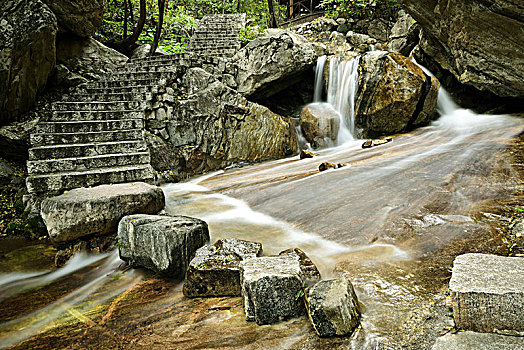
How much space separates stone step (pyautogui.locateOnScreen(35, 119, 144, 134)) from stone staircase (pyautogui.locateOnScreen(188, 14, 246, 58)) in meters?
4.81

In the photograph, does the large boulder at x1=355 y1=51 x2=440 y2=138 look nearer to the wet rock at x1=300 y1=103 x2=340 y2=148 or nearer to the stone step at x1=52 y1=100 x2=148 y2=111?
the wet rock at x1=300 y1=103 x2=340 y2=148

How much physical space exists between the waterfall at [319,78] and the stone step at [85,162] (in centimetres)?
690

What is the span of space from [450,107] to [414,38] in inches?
134

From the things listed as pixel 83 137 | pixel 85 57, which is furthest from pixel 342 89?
pixel 85 57

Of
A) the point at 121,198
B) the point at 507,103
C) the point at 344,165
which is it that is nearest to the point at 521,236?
the point at 344,165

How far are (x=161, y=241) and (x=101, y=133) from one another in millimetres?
3619

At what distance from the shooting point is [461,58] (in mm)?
7508

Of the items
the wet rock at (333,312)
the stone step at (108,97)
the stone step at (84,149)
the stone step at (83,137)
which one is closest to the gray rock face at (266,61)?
the stone step at (108,97)

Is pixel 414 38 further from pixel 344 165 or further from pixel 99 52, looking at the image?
pixel 99 52

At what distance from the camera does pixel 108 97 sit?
21.7 feet

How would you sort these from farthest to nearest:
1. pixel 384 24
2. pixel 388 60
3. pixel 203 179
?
pixel 384 24 < pixel 388 60 < pixel 203 179

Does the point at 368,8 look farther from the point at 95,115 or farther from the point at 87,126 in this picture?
the point at 87,126

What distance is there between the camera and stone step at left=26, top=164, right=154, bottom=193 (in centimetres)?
417

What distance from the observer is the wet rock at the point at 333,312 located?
1914 mm
